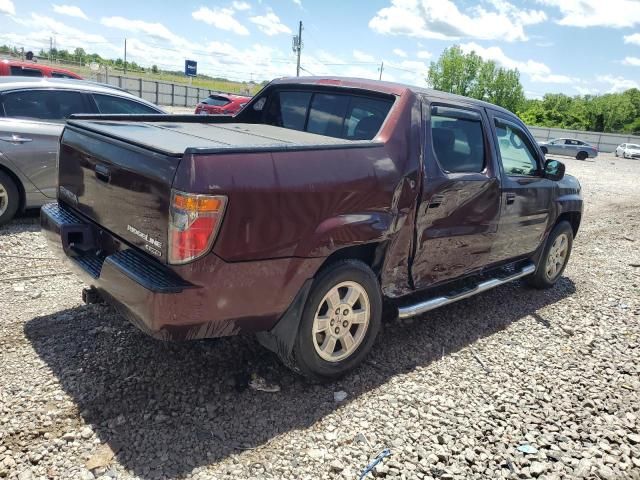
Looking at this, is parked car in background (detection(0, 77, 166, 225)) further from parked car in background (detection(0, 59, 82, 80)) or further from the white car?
the white car

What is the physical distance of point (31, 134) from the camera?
634 centimetres

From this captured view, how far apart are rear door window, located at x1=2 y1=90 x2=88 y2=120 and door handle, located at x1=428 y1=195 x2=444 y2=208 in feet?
16.6

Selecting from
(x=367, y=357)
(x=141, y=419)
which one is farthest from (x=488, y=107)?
(x=141, y=419)

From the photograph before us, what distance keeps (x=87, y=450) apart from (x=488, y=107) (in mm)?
4011

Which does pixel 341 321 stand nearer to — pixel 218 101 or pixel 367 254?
pixel 367 254

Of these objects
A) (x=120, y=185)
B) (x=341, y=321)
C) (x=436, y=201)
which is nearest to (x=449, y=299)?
(x=436, y=201)

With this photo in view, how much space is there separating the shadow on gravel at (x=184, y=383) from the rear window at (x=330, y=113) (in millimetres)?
1665

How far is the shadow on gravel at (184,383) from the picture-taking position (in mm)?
2887

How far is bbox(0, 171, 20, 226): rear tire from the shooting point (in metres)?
6.18

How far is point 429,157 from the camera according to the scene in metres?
3.85

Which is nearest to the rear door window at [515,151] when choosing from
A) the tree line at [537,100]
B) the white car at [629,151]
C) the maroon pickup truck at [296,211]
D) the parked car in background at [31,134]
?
the maroon pickup truck at [296,211]

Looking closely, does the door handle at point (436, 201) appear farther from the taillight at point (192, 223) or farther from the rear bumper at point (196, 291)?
the taillight at point (192, 223)

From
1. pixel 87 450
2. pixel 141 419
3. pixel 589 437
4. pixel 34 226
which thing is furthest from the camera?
pixel 34 226

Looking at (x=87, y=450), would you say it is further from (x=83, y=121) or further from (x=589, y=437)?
(x=589, y=437)
